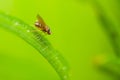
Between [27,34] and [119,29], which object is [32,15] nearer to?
[27,34]

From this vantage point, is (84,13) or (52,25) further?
(84,13)

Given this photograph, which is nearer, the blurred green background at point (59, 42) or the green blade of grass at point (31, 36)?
the green blade of grass at point (31, 36)

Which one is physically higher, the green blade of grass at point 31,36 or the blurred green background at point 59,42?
the blurred green background at point 59,42

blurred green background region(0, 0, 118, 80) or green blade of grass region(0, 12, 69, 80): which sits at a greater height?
blurred green background region(0, 0, 118, 80)

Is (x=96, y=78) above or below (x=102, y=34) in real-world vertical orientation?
below

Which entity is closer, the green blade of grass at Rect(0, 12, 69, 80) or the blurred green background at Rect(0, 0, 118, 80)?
the green blade of grass at Rect(0, 12, 69, 80)

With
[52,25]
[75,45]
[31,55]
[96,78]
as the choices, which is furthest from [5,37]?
[96,78]
